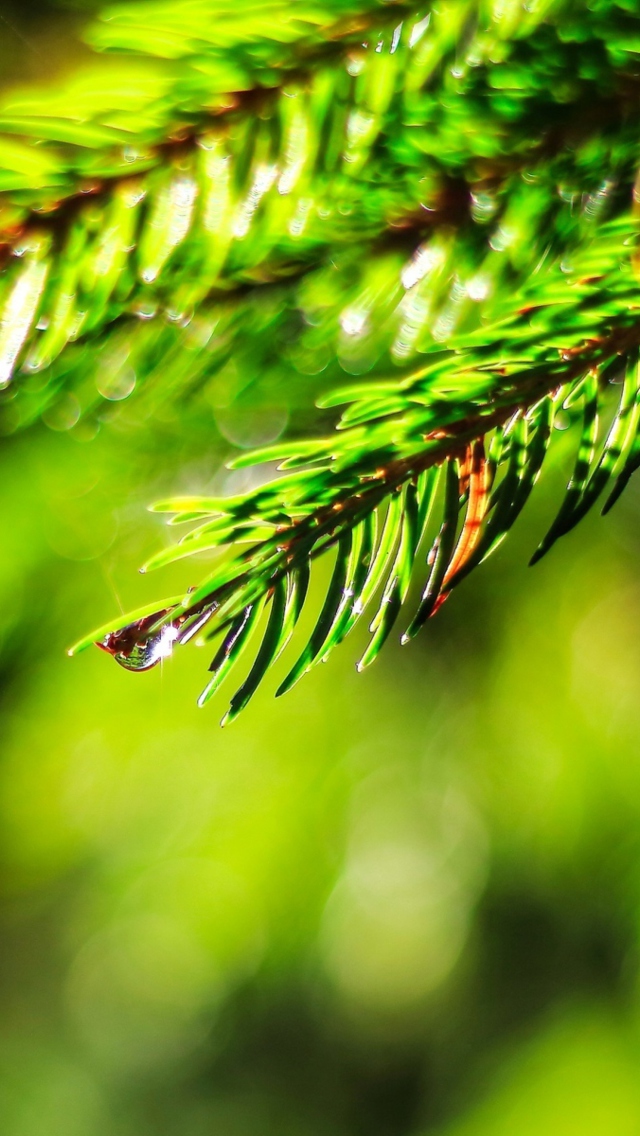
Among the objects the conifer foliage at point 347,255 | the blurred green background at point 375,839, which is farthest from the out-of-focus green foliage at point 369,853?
the conifer foliage at point 347,255

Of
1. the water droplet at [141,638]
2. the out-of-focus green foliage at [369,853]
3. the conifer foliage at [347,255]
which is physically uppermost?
the conifer foliage at [347,255]

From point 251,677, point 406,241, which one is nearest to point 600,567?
point 406,241

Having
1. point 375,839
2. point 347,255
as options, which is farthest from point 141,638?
point 375,839

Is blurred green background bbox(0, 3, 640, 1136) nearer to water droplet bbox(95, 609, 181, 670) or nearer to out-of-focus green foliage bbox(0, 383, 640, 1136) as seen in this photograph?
out-of-focus green foliage bbox(0, 383, 640, 1136)

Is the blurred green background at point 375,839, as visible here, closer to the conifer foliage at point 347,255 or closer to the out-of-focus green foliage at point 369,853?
the out-of-focus green foliage at point 369,853

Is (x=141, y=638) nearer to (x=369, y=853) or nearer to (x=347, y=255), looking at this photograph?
(x=347, y=255)

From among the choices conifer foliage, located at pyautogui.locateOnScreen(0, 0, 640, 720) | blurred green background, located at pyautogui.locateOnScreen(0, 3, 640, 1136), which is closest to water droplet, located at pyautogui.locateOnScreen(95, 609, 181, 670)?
conifer foliage, located at pyautogui.locateOnScreen(0, 0, 640, 720)

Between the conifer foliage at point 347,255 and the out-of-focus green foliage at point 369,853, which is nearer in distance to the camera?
the conifer foliage at point 347,255

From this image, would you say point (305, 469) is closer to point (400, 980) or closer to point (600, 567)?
point (600, 567)
